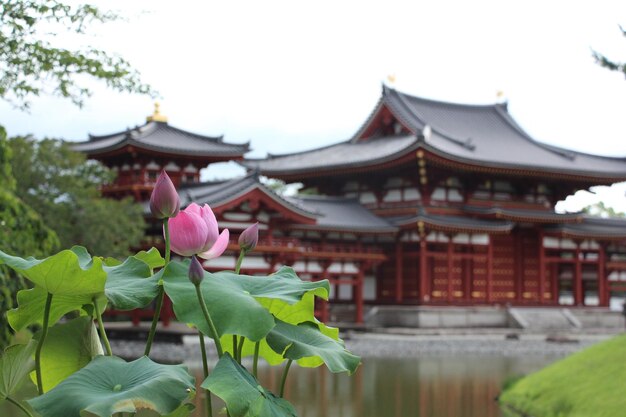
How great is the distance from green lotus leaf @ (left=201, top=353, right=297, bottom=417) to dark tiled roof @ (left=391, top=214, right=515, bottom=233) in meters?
22.4

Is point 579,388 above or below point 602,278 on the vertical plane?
below

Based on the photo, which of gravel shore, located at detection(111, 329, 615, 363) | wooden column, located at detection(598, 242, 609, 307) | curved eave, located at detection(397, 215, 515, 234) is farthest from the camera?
wooden column, located at detection(598, 242, 609, 307)

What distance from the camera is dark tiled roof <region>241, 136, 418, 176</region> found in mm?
27078

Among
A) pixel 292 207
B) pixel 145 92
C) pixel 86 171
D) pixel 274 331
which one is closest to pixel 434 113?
pixel 292 207

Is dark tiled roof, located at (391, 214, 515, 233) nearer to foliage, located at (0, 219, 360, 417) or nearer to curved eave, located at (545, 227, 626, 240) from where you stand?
curved eave, located at (545, 227, 626, 240)

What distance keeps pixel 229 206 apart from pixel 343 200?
276 inches

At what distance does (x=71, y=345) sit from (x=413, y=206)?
79.2 ft

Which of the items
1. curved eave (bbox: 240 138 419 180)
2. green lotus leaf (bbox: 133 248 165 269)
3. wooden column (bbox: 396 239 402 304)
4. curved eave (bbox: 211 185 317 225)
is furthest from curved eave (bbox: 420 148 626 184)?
green lotus leaf (bbox: 133 248 165 269)

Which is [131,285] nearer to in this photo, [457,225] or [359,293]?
[359,293]

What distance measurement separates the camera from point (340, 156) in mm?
29938

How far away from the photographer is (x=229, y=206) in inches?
860

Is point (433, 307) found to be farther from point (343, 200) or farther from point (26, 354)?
point (26, 354)

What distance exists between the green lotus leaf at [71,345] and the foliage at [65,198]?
53.9 ft

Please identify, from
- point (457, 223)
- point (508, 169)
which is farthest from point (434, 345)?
point (508, 169)
